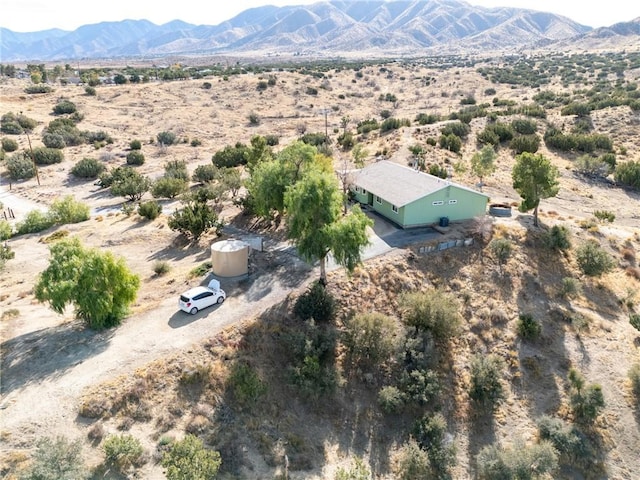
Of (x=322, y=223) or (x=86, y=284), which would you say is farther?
(x=322, y=223)

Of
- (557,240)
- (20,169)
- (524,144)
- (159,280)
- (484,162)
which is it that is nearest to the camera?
(159,280)

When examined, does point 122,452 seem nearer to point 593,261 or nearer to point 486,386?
point 486,386

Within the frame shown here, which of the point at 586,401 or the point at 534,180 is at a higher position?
the point at 534,180

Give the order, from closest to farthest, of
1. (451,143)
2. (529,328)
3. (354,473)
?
1. (354,473)
2. (529,328)
3. (451,143)

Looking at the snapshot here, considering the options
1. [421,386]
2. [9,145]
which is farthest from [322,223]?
[9,145]

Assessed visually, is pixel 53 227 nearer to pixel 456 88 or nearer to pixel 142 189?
pixel 142 189

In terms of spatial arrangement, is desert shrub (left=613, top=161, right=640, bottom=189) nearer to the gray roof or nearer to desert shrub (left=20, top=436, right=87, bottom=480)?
the gray roof
